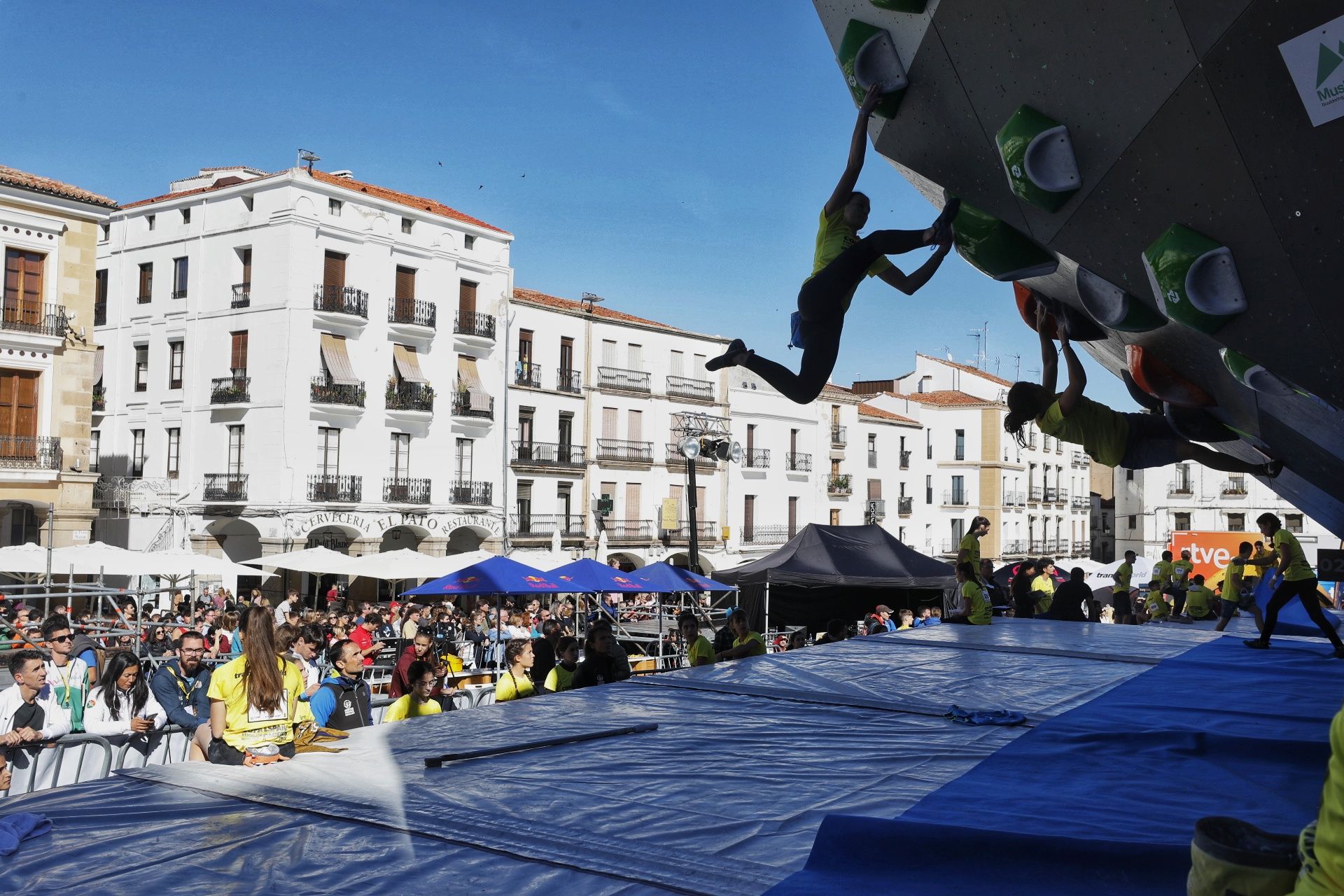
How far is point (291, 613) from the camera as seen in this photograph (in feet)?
75.9

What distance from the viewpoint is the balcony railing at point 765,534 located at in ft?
156

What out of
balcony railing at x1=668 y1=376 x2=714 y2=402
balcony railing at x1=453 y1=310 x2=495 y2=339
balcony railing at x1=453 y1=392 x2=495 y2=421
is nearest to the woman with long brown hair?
balcony railing at x1=453 y1=392 x2=495 y2=421

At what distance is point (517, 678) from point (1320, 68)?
24.3 ft

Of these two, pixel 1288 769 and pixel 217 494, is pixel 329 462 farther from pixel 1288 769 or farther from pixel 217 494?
pixel 1288 769

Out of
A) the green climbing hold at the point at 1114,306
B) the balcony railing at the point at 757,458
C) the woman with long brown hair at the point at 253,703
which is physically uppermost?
the balcony railing at the point at 757,458

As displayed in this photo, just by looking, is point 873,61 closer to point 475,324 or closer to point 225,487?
point 225,487

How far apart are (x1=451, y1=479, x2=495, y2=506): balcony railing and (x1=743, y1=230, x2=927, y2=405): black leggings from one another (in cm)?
3353

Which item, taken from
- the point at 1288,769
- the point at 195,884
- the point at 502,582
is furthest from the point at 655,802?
the point at 502,582

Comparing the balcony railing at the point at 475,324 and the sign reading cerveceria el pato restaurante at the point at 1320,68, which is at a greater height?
the balcony railing at the point at 475,324

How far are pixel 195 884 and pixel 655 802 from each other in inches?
67.3

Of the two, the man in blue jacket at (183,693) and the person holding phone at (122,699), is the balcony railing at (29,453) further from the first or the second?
the person holding phone at (122,699)

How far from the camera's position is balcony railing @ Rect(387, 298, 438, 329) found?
36844 millimetres

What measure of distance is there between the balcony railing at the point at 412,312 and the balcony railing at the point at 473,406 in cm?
257

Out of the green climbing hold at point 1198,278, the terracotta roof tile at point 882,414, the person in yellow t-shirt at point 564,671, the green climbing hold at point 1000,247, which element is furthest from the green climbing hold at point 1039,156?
the terracotta roof tile at point 882,414
